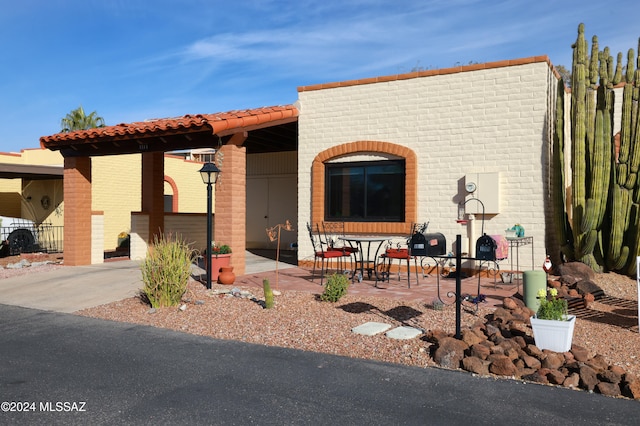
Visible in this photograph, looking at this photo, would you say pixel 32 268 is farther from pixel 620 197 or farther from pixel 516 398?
pixel 620 197

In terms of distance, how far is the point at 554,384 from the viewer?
457 cm

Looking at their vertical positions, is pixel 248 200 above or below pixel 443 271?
above

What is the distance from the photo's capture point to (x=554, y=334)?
524cm

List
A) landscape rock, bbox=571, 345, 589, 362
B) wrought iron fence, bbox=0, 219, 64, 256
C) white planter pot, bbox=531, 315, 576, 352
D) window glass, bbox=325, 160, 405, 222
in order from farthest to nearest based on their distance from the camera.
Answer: wrought iron fence, bbox=0, 219, 64, 256
window glass, bbox=325, 160, 405, 222
white planter pot, bbox=531, 315, 576, 352
landscape rock, bbox=571, 345, 589, 362

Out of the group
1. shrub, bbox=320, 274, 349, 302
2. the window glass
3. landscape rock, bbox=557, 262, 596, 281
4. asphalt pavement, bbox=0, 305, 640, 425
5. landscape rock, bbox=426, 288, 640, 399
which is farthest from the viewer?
the window glass

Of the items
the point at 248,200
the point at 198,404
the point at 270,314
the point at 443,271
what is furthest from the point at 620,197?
the point at 248,200

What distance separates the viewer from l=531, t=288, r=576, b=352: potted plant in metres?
5.20

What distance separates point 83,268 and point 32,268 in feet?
4.29

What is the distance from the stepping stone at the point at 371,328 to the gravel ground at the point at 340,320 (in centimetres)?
9

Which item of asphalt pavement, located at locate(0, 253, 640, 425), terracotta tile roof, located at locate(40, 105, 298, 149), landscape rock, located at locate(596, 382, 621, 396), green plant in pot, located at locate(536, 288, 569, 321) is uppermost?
terracotta tile roof, located at locate(40, 105, 298, 149)

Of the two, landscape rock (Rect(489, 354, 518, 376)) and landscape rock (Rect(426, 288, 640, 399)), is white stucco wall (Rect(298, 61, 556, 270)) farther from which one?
landscape rock (Rect(489, 354, 518, 376))

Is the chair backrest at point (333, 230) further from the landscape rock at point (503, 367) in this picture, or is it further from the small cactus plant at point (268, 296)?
the landscape rock at point (503, 367)

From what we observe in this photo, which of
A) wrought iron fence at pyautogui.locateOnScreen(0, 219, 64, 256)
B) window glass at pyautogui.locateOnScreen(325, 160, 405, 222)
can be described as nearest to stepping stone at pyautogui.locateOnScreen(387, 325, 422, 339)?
window glass at pyautogui.locateOnScreen(325, 160, 405, 222)

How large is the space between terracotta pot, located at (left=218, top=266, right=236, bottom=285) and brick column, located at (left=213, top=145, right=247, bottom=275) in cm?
90
